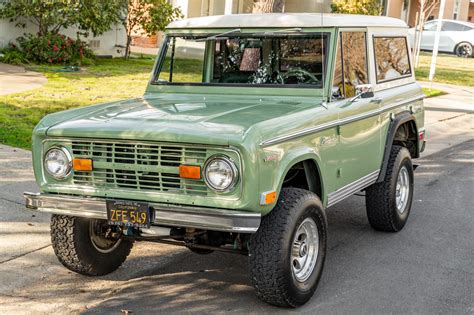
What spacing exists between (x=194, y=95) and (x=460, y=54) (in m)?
30.3

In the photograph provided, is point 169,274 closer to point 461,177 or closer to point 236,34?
point 236,34

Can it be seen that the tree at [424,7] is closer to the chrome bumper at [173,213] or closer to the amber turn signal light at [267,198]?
the amber turn signal light at [267,198]

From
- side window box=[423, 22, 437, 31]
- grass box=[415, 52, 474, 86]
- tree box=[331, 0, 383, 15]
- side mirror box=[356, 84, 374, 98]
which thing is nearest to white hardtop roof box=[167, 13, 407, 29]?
side mirror box=[356, 84, 374, 98]

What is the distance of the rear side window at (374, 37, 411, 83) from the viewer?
6866mm

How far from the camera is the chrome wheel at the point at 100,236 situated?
5.48 meters

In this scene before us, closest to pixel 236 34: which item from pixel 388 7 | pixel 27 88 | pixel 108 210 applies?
pixel 108 210

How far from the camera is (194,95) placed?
6.25 metres

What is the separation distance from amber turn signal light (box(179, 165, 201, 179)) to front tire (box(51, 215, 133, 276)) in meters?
1.05

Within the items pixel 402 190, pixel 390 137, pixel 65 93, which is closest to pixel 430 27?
pixel 65 93

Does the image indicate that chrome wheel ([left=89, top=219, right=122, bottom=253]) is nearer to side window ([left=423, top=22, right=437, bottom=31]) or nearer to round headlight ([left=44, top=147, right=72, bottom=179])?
round headlight ([left=44, top=147, right=72, bottom=179])

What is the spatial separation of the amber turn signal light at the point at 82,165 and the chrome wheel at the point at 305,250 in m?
1.46

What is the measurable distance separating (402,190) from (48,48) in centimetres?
1176

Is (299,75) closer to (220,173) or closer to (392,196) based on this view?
(392,196)

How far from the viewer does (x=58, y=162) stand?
5.10 metres
